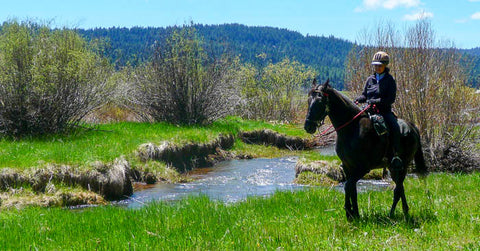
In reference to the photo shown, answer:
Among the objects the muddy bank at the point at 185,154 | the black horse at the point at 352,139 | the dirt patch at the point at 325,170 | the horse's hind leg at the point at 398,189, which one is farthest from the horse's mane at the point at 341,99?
the muddy bank at the point at 185,154

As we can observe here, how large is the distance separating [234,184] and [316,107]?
7.99 meters

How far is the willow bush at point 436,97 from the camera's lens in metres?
15.9

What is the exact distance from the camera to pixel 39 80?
14836 millimetres

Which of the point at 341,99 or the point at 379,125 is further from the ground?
the point at 341,99

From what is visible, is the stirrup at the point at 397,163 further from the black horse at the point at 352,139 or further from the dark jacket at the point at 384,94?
the dark jacket at the point at 384,94

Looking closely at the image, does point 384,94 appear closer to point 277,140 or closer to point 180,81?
point 180,81

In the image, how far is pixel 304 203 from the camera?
8.95m

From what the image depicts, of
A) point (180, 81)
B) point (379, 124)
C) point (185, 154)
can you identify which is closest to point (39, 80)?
point (185, 154)

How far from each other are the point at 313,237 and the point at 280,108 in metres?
25.9

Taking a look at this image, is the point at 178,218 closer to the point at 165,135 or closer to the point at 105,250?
the point at 105,250

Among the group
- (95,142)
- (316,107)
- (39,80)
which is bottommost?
(95,142)

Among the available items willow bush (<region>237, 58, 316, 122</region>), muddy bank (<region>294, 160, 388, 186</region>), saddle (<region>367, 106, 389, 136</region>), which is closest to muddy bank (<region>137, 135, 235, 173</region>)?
muddy bank (<region>294, 160, 388, 186</region>)

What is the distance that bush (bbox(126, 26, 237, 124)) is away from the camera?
21375 mm

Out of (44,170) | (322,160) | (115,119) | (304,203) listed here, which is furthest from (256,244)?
(115,119)
